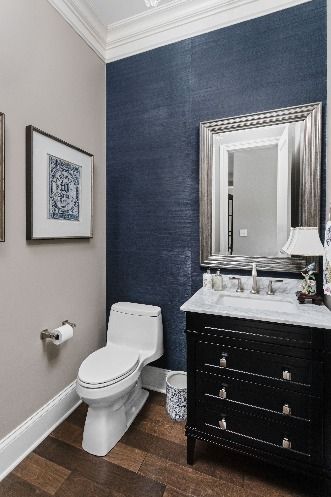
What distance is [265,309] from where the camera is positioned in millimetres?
1534

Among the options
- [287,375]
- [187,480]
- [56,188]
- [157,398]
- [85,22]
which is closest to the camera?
[287,375]

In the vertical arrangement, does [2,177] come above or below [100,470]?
above

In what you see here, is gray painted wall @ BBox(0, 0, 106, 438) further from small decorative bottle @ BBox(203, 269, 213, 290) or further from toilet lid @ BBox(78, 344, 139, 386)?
small decorative bottle @ BBox(203, 269, 213, 290)

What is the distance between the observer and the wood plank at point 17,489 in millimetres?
1335

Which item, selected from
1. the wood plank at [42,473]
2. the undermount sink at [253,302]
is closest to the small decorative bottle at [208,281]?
the undermount sink at [253,302]

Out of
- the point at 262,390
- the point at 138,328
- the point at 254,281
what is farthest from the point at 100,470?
the point at 254,281

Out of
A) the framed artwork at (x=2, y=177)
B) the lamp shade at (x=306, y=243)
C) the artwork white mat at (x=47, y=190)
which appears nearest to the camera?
the framed artwork at (x=2, y=177)

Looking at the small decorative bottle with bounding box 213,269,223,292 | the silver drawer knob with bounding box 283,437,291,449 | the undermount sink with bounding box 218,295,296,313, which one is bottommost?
the silver drawer knob with bounding box 283,437,291,449

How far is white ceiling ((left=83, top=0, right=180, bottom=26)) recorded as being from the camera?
75.8 inches

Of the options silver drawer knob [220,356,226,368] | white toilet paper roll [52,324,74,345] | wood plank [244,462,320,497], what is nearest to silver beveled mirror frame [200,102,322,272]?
silver drawer knob [220,356,226,368]

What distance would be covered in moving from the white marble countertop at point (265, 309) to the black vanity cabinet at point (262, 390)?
1.4 inches

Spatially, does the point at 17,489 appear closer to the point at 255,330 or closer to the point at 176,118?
the point at 255,330

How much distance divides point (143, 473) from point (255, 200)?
68.6 inches

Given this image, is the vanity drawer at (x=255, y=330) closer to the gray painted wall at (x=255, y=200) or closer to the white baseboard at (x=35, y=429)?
the gray painted wall at (x=255, y=200)
